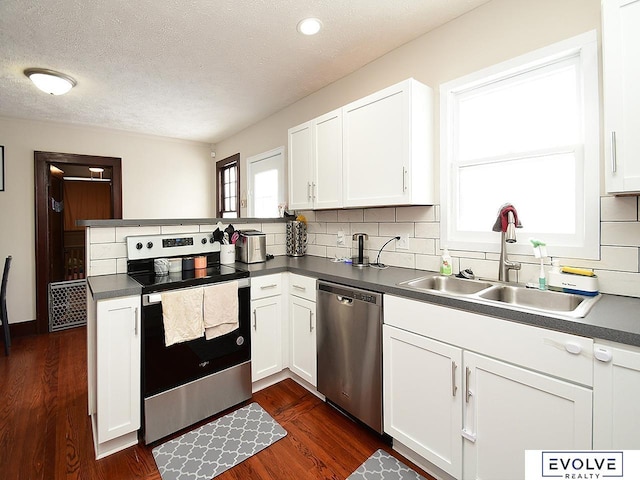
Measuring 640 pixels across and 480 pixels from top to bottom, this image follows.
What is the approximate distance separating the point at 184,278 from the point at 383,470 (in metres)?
1.56

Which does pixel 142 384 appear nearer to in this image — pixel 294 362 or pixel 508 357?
pixel 294 362

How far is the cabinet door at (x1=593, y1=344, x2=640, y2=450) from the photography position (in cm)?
97

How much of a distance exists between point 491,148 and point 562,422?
56.7 inches

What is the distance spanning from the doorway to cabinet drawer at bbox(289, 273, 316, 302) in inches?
129

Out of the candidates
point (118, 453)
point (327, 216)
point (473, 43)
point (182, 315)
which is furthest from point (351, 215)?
point (118, 453)

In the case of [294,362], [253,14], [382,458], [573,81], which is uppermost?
[253,14]

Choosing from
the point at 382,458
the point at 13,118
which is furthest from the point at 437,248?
the point at 13,118

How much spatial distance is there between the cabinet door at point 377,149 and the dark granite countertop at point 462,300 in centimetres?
50

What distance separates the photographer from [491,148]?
6.14 feet

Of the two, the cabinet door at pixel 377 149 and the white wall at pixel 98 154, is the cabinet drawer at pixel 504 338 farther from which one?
the white wall at pixel 98 154

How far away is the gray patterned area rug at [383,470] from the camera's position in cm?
153

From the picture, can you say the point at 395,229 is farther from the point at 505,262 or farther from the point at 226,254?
the point at 226,254

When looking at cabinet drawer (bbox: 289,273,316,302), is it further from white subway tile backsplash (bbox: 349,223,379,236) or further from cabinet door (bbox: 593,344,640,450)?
cabinet door (bbox: 593,344,640,450)

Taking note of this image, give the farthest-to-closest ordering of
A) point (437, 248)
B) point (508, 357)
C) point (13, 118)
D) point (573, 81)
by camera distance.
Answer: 1. point (13, 118)
2. point (437, 248)
3. point (573, 81)
4. point (508, 357)
